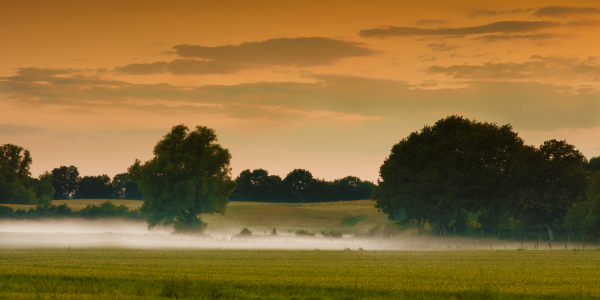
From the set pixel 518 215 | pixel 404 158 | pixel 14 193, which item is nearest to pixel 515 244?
pixel 518 215

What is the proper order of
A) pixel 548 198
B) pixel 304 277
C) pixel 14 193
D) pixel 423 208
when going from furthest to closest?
pixel 14 193 < pixel 423 208 < pixel 548 198 < pixel 304 277

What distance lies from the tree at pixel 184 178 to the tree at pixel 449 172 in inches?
1061

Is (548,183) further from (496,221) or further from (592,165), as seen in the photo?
(592,165)

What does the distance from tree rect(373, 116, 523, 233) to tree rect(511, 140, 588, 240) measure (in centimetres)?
317

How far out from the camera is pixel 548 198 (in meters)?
86.9

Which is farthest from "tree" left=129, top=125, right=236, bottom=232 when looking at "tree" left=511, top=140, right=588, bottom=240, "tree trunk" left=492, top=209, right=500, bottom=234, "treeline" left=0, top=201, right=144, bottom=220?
"tree" left=511, top=140, right=588, bottom=240

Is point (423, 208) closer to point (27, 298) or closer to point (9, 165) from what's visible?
point (27, 298)

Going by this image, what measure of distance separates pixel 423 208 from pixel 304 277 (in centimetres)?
6874

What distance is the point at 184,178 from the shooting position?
106m

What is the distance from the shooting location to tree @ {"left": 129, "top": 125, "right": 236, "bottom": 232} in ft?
344

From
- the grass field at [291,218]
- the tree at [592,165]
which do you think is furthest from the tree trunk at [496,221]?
the tree at [592,165]

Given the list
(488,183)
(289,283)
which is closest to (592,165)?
(488,183)

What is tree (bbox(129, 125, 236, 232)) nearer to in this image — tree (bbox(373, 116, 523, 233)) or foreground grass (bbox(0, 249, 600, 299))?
tree (bbox(373, 116, 523, 233))

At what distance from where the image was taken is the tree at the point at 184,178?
10481 centimetres
